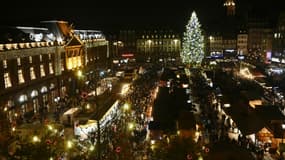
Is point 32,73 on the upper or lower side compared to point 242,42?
lower

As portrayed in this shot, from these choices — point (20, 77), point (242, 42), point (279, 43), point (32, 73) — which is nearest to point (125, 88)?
point (32, 73)

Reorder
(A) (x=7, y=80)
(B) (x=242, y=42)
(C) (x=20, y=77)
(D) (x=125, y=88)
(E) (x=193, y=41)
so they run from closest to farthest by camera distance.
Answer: (A) (x=7, y=80), (C) (x=20, y=77), (D) (x=125, y=88), (E) (x=193, y=41), (B) (x=242, y=42)

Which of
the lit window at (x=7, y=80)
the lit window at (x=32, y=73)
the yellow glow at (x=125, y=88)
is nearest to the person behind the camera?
the lit window at (x=7, y=80)

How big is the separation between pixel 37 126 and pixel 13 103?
10.0 meters

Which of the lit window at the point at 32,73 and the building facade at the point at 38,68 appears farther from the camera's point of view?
the lit window at the point at 32,73

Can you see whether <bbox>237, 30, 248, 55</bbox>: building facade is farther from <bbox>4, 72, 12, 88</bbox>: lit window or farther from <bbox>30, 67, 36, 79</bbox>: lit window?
<bbox>4, 72, 12, 88</bbox>: lit window

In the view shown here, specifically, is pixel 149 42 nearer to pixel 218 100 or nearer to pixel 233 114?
pixel 218 100

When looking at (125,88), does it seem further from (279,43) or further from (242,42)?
(242,42)

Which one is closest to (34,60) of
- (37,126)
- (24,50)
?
(24,50)

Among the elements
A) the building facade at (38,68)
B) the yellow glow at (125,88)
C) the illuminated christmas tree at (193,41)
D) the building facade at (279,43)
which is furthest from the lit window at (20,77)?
the building facade at (279,43)

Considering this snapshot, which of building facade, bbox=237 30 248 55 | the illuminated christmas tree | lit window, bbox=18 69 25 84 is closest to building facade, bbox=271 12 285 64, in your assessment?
the illuminated christmas tree

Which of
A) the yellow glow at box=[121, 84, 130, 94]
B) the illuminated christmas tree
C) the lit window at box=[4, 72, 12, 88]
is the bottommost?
the yellow glow at box=[121, 84, 130, 94]

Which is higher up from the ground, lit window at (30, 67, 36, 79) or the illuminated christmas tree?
the illuminated christmas tree

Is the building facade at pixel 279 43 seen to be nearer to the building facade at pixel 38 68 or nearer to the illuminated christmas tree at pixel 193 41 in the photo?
the illuminated christmas tree at pixel 193 41
